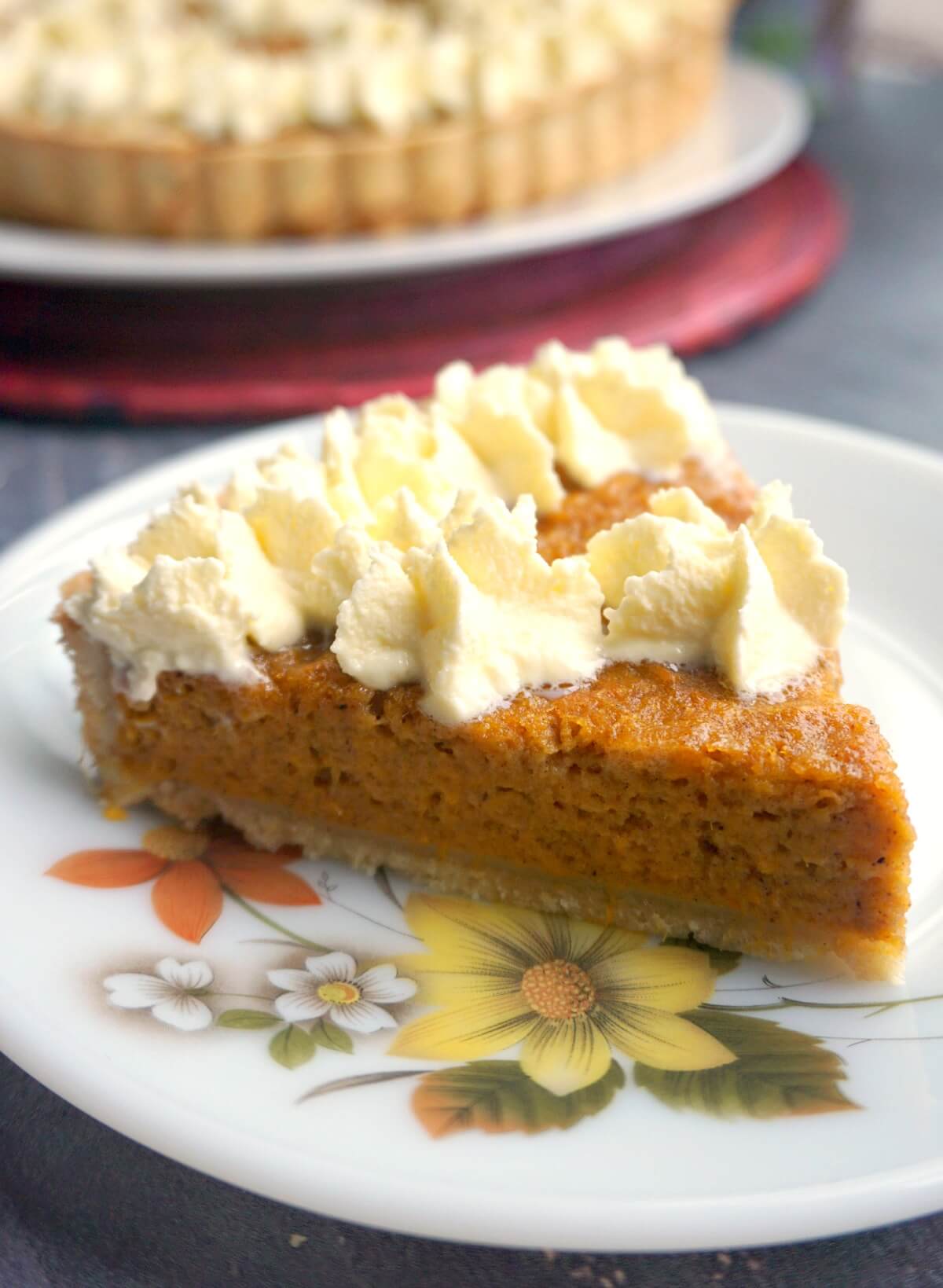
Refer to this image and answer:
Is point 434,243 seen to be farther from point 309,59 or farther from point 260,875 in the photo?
point 260,875

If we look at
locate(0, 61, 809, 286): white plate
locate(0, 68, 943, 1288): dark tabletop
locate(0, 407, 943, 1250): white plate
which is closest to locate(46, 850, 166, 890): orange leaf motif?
locate(0, 407, 943, 1250): white plate

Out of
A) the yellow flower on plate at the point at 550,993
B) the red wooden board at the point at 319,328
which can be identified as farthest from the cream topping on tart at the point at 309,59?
the yellow flower on plate at the point at 550,993

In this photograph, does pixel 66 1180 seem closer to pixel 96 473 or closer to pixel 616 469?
pixel 616 469

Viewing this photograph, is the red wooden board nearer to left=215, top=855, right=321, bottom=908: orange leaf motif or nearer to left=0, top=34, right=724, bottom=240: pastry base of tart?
left=0, top=34, right=724, bottom=240: pastry base of tart

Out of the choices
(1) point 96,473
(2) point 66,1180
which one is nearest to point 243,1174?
(2) point 66,1180

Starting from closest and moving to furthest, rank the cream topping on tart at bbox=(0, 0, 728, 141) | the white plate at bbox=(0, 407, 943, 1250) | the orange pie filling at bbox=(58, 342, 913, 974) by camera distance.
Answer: the white plate at bbox=(0, 407, 943, 1250) < the orange pie filling at bbox=(58, 342, 913, 974) < the cream topping on tart at bbox=(0, 0, 728, 141)

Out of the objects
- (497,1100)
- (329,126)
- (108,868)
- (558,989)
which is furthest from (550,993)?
(329,126)
